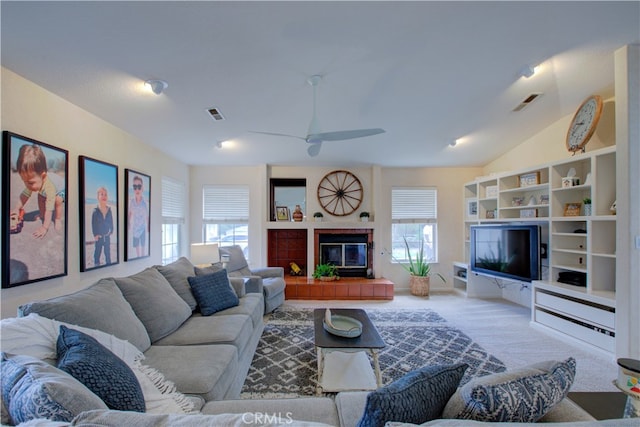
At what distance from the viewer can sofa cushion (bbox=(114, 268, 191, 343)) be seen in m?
2.11

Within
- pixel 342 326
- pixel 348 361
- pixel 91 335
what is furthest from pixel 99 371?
pixel 348 361

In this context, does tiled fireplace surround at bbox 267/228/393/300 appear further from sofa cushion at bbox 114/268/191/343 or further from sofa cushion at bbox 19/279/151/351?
sofa cushion at bbox 19/279/151/351

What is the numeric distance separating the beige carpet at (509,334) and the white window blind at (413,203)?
155 centimetres

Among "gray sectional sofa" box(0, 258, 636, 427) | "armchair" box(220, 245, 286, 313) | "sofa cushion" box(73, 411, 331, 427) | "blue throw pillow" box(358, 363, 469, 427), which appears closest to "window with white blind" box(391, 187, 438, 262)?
"armchair" box(220, 245, 286, 313)

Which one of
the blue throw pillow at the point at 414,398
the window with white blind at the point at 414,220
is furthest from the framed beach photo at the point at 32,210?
the window with white blind at the point at 414,220

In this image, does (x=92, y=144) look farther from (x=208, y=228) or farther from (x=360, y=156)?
(x=360, y=156)

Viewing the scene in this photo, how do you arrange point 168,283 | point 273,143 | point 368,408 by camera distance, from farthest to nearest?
point 273,143, point 168,283, point 368,408

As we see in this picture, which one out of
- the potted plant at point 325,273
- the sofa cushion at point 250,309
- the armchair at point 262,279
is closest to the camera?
the sofa cushion at point 250,309

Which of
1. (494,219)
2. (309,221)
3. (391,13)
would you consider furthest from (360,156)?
(391,13)

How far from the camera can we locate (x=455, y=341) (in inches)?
129

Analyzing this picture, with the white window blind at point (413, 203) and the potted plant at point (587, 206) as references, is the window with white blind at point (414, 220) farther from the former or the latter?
the potted plant at point (587, 206)

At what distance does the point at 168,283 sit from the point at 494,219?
15.8ft

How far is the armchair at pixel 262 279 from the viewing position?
3852mm

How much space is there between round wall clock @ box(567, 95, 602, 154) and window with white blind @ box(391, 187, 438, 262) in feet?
8.00
